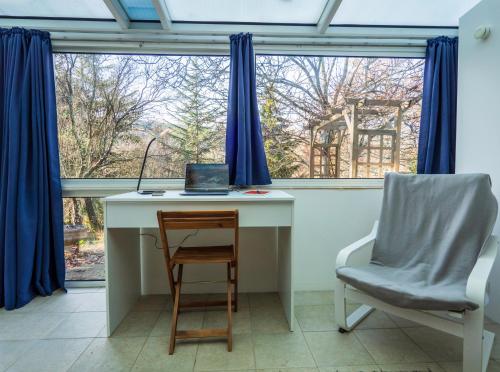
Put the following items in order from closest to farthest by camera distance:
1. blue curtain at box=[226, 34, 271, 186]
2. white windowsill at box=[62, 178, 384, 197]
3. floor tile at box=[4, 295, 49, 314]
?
floor tile at box=[4, 295, 49, 314] < blue curtain at box=[226, 34, 271, 186] < white windowsill at box=[62, 178, 384, 197]

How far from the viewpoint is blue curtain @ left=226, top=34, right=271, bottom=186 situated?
1.93m

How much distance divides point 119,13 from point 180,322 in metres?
2.22

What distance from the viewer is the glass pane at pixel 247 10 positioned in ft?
5.89

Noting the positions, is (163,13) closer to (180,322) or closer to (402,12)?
(402,12)

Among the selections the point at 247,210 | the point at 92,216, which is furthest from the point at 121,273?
the point at 247,210

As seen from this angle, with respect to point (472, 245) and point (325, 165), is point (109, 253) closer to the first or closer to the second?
point (325, 165)

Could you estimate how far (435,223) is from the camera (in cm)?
156

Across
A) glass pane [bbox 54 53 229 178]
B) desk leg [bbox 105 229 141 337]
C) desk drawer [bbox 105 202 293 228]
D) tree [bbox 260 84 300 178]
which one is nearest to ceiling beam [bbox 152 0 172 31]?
glass pane [bbox 54 53 229 178]

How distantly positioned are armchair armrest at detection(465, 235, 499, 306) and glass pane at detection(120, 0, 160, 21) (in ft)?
8.21

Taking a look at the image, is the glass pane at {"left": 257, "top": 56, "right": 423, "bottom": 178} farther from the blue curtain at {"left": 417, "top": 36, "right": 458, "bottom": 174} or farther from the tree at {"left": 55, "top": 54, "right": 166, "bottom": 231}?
the tree at {"left": 55, "top": 54, "right": 166, "bottom": 231}

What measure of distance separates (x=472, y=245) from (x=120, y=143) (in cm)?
257

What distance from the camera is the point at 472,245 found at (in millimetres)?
1402

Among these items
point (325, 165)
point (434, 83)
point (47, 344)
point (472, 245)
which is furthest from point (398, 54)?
point (47, 344)

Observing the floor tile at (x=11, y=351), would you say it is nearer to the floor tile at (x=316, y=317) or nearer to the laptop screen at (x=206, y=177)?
the laptop screen at (x=206, y=177)
